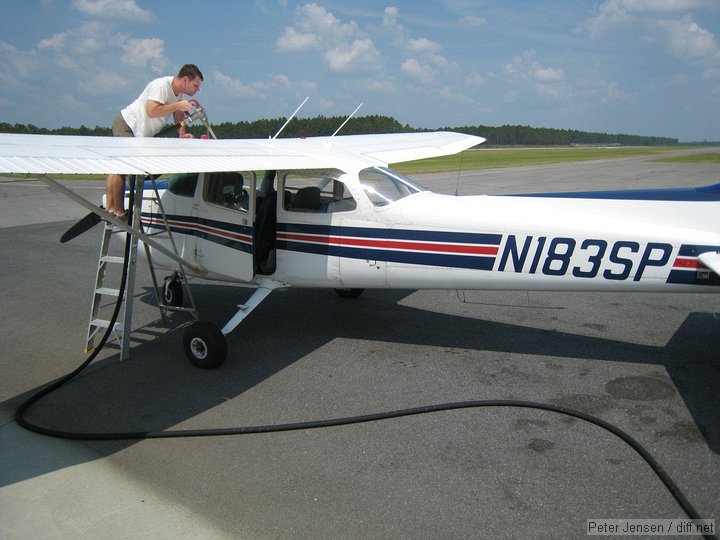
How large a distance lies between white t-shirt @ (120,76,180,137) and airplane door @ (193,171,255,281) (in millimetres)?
804

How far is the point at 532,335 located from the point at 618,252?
1.71 m

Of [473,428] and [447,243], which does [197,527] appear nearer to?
[473,428]

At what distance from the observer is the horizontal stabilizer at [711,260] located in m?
4.32

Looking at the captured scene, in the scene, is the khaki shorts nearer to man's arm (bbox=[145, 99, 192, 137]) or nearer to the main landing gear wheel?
man's arm (bbox=[145, 99, 192, 137])

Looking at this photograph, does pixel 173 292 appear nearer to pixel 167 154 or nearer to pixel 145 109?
pixel 145 109

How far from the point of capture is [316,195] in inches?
230

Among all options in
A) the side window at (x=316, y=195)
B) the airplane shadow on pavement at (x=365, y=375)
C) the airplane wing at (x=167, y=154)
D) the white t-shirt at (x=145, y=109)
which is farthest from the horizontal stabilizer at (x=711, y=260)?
the white t-shirt at (x=145, y=109)

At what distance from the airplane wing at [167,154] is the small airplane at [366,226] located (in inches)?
0.9

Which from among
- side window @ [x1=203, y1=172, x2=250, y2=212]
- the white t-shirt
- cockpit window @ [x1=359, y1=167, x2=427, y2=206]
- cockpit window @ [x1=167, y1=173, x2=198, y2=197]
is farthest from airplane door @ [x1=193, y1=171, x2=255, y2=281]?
cockpit window @ [x1=359, y1=167, x2=427, y2=206]

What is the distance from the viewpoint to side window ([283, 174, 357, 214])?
5.68m

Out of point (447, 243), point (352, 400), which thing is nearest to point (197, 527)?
point (352, 400)

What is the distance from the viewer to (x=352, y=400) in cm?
479

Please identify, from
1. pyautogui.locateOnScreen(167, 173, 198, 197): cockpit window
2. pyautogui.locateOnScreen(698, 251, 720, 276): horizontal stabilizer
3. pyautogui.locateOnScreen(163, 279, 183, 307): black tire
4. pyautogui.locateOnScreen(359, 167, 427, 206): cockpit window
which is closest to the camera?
pyautogui.locateOnScreen(698, 251, 720, 276): horizontal stabilizer

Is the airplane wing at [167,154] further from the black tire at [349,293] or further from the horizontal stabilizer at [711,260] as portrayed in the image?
the horizontal stabilizer at [711,260]
